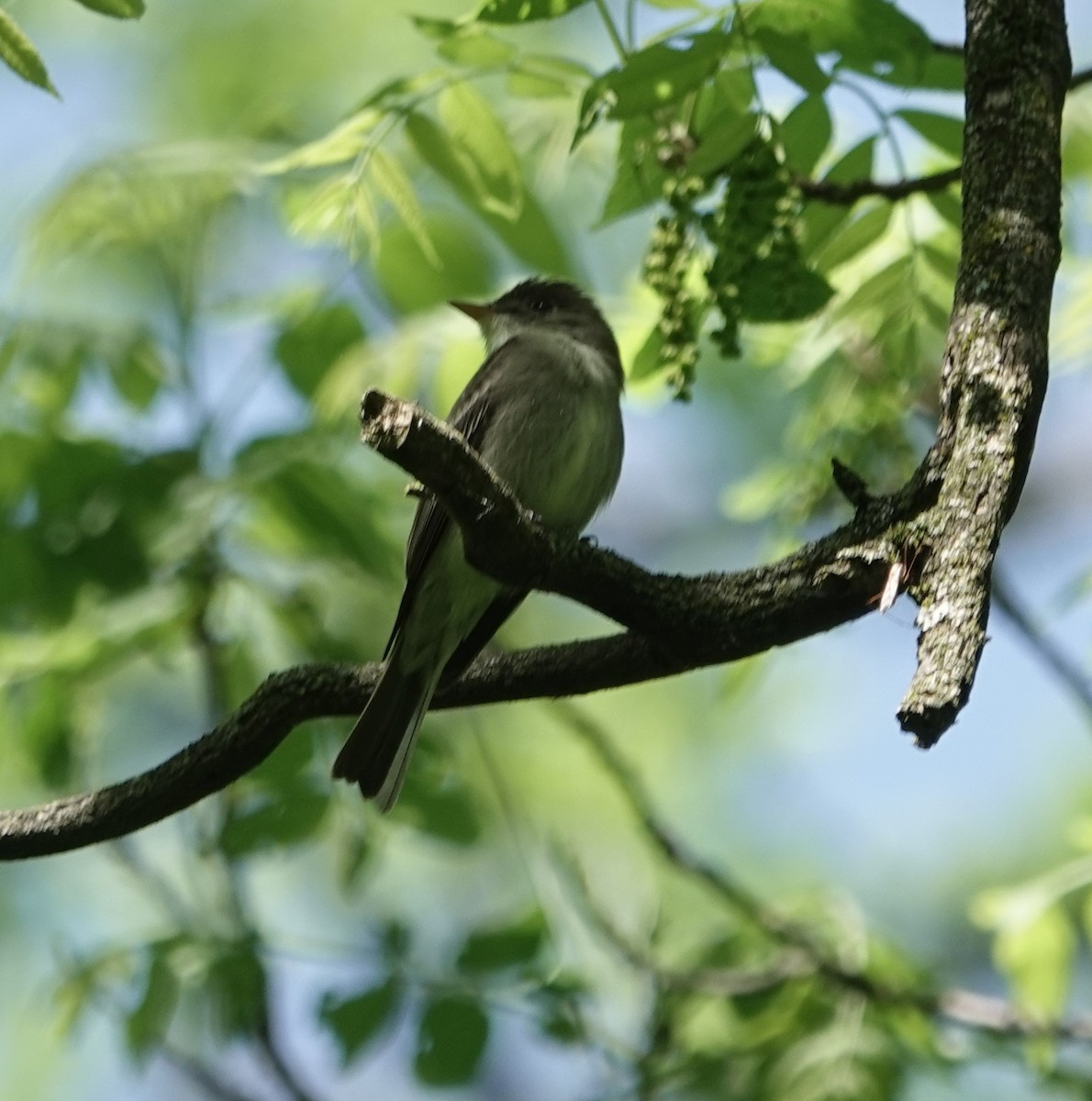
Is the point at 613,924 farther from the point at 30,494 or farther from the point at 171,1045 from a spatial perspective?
the point at 30,494

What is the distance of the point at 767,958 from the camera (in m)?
5.49

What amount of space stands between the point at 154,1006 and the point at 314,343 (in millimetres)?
2332

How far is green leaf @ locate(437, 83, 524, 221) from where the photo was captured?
3.85 metres

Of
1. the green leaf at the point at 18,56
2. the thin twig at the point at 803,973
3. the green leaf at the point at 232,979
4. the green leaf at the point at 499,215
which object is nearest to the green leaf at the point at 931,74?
the green leaf at the point at 499,215

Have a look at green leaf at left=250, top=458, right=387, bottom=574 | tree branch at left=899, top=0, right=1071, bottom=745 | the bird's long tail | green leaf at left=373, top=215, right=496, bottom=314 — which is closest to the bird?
the bird's long tail

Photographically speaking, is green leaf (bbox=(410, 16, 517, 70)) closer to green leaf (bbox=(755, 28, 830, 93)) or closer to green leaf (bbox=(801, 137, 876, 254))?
green leaf (bbox=(755, 28, 830, 93))

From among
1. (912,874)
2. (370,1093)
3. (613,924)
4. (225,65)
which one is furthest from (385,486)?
(912,874)

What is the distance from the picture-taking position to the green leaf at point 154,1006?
14.0ft

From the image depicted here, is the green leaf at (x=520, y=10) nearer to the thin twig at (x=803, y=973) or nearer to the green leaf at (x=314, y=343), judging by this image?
the green leaf at (x=314, y=343)

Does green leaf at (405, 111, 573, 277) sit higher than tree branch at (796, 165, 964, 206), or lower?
higher

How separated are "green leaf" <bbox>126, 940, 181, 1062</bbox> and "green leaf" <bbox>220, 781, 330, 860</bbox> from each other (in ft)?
1.12

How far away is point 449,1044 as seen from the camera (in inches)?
182

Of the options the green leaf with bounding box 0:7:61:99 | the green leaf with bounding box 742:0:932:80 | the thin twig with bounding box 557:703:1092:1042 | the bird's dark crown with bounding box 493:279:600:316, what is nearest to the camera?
the green leaf with bounding box 0:7:61:99

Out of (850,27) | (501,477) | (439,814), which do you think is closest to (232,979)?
(439,814)
